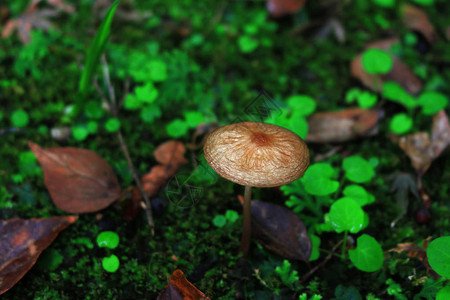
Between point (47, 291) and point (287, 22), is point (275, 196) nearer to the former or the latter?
point (47, 291)

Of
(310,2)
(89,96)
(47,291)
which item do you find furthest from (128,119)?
(310,2)

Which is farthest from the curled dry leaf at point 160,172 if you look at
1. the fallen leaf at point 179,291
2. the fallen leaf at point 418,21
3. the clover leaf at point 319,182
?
the fallen leaf at point 418,21

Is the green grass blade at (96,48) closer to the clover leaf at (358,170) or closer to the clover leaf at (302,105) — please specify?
the clover leaf at (302,105)

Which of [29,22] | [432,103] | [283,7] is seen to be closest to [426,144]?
[432,103]

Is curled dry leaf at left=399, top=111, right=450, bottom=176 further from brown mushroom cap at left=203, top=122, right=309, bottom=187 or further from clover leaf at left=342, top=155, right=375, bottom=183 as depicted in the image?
brown mushroom cap at left=203, top=122, right=309, bottom=187

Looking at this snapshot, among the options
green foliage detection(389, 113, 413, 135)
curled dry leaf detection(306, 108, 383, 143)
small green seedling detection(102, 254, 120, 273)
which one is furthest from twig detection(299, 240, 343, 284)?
green foliage detection(389, 113, 413, 135)
